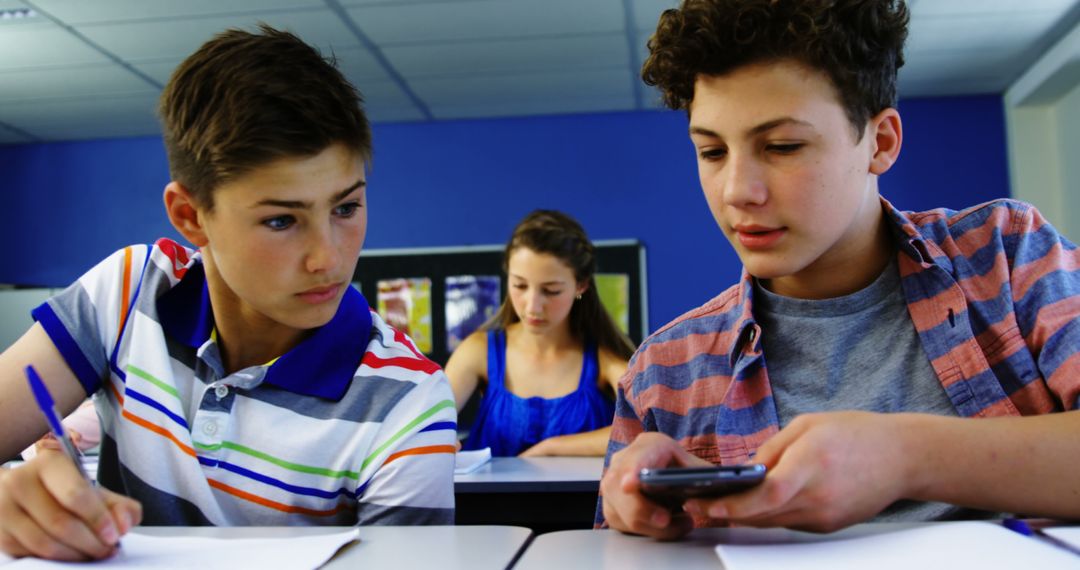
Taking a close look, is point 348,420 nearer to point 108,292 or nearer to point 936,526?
point 108,292

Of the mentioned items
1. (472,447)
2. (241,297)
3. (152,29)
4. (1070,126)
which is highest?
(152,29)

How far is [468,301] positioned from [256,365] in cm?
393

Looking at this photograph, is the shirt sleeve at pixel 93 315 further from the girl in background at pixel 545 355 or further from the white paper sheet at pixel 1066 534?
the girl in background at pixel 545 355

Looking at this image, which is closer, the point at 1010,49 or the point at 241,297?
the point at 241,297

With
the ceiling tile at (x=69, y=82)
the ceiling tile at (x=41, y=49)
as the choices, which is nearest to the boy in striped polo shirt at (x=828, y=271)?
the ceiling tile at (x=41, y=49)

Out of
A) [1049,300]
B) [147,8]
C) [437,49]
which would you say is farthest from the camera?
[437,49]

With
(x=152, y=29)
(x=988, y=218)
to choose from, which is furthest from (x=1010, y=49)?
(x=152, y=29)

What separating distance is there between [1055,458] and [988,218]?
40 cm

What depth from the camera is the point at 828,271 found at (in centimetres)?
111

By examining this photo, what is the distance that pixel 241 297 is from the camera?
1.11 metres

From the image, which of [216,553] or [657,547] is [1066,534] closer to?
[657,547]

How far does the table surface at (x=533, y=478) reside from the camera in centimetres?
198

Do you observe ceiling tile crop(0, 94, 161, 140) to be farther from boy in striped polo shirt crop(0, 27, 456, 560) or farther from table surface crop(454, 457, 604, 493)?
boy in striped polo shirt crop(0, 27, 456, 560)

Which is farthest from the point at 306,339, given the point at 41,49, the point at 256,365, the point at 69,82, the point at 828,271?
the point at 69,82
